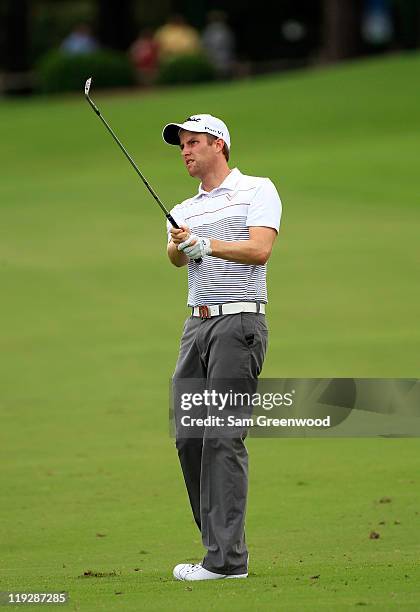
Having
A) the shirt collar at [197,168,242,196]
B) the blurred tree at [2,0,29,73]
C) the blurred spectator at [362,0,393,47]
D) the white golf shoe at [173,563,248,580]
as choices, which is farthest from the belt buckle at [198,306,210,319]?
the blurred spectator at [362,0,393,47]

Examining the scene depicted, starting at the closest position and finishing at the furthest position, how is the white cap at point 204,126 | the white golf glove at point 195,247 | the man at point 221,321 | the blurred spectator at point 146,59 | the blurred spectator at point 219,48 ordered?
the white golf glove at point 195,247
the man at point 221,321
the white cap at point 204,126
the blurred spectator at point 146,59
the blurred spectator at point 219,48

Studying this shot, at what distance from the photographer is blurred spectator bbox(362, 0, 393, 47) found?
4778cm

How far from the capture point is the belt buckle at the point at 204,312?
7284mm

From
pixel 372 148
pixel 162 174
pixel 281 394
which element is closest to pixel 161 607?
pixel 281 394

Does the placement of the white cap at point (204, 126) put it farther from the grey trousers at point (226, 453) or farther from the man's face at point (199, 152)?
the grey trousers at point (226, 453)

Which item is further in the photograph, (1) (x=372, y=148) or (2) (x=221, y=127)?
(1) (x=372, y=148)

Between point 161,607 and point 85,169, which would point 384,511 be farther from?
point 85,169

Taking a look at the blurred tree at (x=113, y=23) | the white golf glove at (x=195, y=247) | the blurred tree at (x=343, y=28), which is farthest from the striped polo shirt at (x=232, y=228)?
the blurred tree at (x=113, y=23)

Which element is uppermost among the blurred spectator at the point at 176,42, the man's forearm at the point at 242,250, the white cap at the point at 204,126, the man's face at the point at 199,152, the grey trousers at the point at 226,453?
the blurred spectator at the point at 176,42

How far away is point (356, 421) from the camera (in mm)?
7840

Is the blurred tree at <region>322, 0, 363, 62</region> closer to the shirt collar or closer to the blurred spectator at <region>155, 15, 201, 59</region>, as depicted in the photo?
the blurred spectator at <region>155, 15, 201, 59</region>

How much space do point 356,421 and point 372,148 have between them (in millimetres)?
20170

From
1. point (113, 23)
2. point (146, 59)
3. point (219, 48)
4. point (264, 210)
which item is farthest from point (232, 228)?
point (113, 23)

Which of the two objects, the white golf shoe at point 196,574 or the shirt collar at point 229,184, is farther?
the shirt collar at point 229,184
